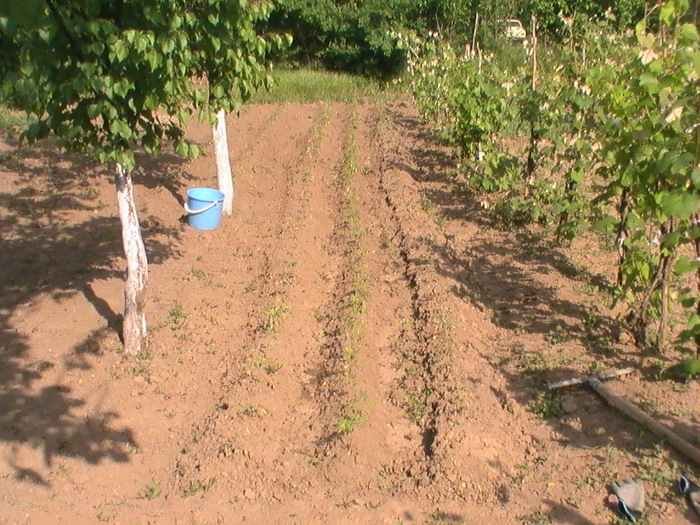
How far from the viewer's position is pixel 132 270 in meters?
5.86

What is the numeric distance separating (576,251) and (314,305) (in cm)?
274

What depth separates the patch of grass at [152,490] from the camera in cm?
459

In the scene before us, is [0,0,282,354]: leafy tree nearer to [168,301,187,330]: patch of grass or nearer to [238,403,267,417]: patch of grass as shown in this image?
[168,301,187,330]: patch of grass

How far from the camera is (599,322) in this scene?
20.3 ft

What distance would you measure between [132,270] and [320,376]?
5.40ft

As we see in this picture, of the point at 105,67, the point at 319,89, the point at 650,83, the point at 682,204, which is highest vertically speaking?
the point at 650,83

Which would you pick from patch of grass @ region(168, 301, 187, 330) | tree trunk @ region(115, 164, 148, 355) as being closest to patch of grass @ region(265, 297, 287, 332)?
patch of grass @ region(168, 301, 187, 330)

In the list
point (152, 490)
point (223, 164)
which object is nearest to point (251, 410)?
point (152, 490)

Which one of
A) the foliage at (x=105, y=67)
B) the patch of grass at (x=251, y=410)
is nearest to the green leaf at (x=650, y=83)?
the foliage at (x=105, y=67)

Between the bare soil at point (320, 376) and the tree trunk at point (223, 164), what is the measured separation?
10.9 inches

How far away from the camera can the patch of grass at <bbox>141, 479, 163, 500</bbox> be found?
4594mm

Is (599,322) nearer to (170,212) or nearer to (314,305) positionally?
(314,305)

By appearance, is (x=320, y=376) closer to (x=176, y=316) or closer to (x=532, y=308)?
(x=176, y=316)

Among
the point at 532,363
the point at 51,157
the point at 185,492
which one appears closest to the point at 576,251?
the point at 532,363
